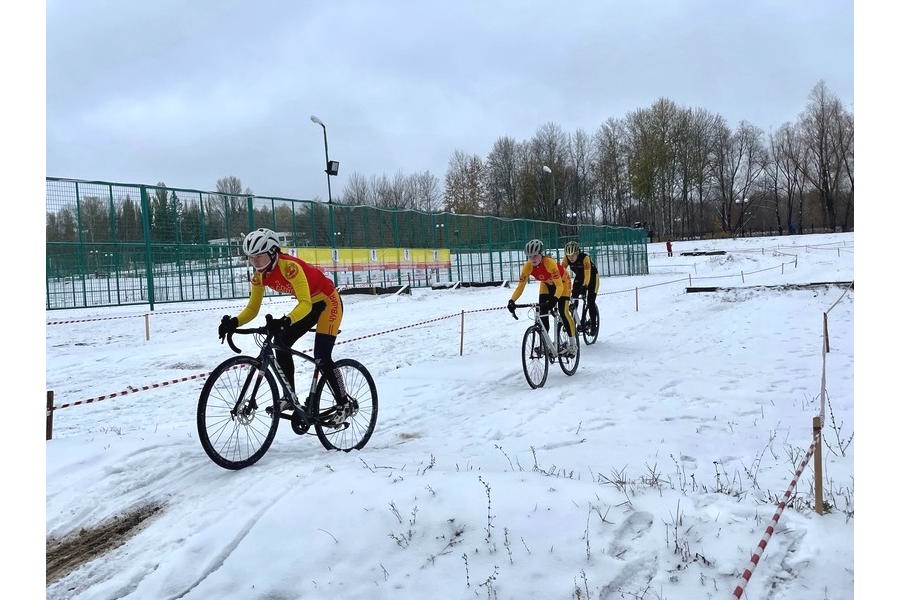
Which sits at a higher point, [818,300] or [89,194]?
[89,194]

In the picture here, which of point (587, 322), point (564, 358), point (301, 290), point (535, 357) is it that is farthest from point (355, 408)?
point (587, 322)

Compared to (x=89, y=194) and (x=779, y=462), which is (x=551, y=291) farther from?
(x=89, y=194)

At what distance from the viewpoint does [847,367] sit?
8406 millimetres

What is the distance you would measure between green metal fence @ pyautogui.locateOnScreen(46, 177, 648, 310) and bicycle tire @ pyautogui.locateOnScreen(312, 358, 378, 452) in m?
15.3

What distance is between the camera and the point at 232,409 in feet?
15.4

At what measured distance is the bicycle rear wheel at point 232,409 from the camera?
4.54 metres

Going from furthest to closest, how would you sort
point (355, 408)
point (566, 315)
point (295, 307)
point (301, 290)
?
point (566, 315) → point (355, 408) → point (301, 290) → point (295, 307)

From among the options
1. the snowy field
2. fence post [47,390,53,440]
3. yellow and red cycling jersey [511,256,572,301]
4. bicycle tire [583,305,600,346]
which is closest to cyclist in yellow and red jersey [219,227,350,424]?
the snowy field

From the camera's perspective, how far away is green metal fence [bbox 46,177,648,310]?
1802 centimetres

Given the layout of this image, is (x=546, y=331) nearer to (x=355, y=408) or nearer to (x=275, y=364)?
(x=355, y=408)

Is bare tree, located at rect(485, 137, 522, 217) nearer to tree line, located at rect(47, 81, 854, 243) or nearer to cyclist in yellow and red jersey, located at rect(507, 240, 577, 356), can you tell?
tree line, located at rect(47, 81, 854, 243)

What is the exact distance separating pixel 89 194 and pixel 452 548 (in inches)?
724

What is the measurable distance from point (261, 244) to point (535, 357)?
4427 mm
